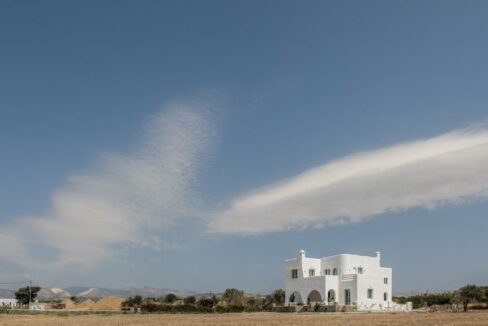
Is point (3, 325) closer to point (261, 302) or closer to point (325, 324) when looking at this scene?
point (325, 324)

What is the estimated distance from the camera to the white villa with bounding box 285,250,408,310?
6050cm

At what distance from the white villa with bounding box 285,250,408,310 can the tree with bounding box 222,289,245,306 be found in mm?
14223

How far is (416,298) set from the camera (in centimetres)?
7775

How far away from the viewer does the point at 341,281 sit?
6316 cm

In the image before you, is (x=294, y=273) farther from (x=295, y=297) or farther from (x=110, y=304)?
(x=110, y=304)

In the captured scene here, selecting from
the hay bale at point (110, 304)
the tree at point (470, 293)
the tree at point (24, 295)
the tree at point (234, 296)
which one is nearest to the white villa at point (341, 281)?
the tree at point (470, 293)

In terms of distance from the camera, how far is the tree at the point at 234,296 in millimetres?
81675

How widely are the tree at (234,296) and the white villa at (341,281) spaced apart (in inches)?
560

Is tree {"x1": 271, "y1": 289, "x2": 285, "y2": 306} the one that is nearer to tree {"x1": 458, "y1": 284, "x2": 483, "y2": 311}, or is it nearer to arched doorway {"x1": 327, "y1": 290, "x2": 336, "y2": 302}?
arched doorway {"x1": 327, "y1": 290, "x2": 336, "y2": 302}

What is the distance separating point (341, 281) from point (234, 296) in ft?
82.4

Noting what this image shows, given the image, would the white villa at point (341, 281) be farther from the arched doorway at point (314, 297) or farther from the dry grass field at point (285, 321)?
the dry grass field at point (285, 321)

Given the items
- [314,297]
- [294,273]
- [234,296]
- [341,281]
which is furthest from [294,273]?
[234,296]

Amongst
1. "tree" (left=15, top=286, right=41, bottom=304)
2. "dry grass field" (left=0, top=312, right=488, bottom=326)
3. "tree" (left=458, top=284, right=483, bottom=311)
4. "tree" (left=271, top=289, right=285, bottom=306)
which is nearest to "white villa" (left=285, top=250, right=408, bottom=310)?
"tree" (left=458, top=284, right=483, bottom=311)

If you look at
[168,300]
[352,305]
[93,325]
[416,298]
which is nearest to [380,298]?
[352,305]
